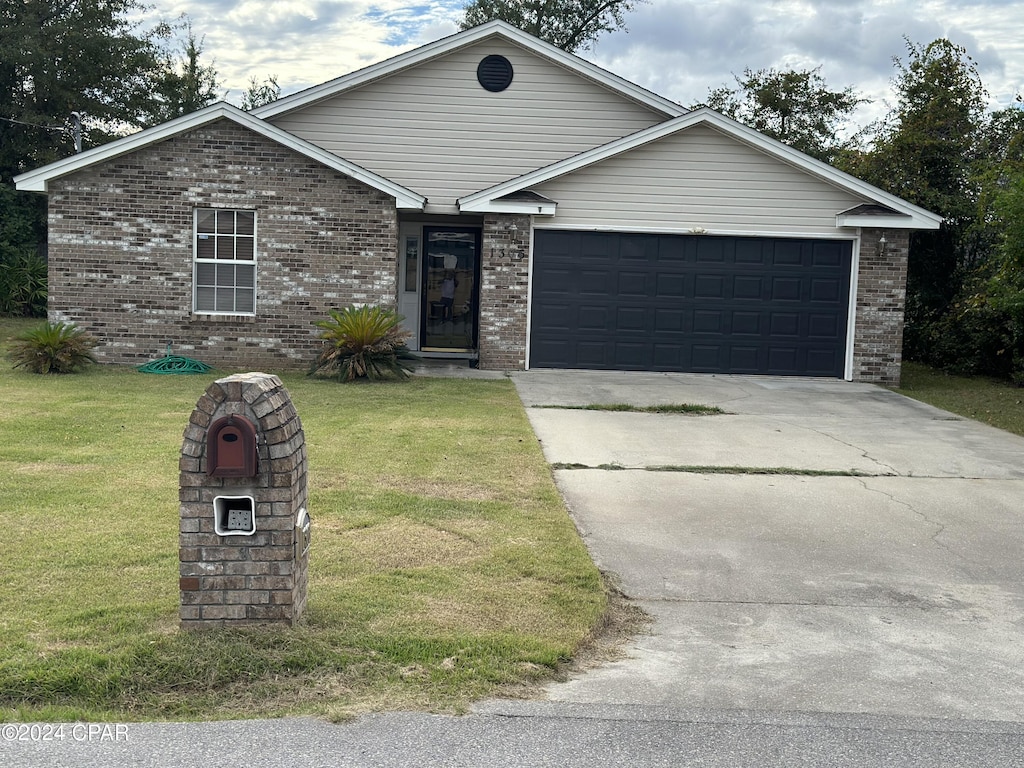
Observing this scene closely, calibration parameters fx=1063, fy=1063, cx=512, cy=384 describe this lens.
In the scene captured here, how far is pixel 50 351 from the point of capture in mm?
15812

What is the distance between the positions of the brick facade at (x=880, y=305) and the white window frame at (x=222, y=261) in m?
10.1

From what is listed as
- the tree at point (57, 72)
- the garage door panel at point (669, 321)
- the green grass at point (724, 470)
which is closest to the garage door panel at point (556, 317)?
the garage door panel at point (669, 321)

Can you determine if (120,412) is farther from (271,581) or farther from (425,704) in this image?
(425,704)

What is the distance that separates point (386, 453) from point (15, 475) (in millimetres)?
3157

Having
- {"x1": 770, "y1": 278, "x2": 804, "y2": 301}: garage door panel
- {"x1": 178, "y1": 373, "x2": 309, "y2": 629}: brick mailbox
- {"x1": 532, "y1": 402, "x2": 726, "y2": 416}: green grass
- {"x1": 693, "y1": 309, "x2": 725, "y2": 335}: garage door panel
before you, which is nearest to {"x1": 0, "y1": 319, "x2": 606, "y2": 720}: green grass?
{"x1": 178, "y1": 373, "x2": 309, "y2": 629}: brick mailbox

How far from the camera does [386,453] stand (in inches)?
392

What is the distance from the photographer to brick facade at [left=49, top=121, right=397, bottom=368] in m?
16.9

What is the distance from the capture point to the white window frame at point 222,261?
17.2 m

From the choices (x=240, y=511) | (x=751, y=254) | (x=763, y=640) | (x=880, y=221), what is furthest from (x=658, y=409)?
(x=240, y=511)

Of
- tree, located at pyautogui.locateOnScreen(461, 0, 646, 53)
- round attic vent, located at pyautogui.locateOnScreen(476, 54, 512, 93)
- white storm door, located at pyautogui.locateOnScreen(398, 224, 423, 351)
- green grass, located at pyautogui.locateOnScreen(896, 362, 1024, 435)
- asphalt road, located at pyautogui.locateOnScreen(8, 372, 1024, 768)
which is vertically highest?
tree, located at pyautogui.locateOnScreen(461, 0, 646, 53)

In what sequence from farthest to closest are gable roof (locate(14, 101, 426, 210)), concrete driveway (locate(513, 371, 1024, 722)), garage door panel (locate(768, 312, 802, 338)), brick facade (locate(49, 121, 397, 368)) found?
garage door panel (locate(768, 312, 802, 338)) < brick facade (locate(49, 121, 397, 368)) < gable roof (locate(14, 101, 426, 210)) < concrete driveway (locate(513, 371, 1024, 722))

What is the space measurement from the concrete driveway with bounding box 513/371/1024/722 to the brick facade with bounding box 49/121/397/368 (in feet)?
18.3

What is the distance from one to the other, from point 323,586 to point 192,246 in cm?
1248

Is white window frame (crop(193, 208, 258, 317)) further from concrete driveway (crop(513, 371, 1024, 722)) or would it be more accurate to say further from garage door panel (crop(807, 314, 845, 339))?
garage door panel (crop(807, 314, 845, 339))
